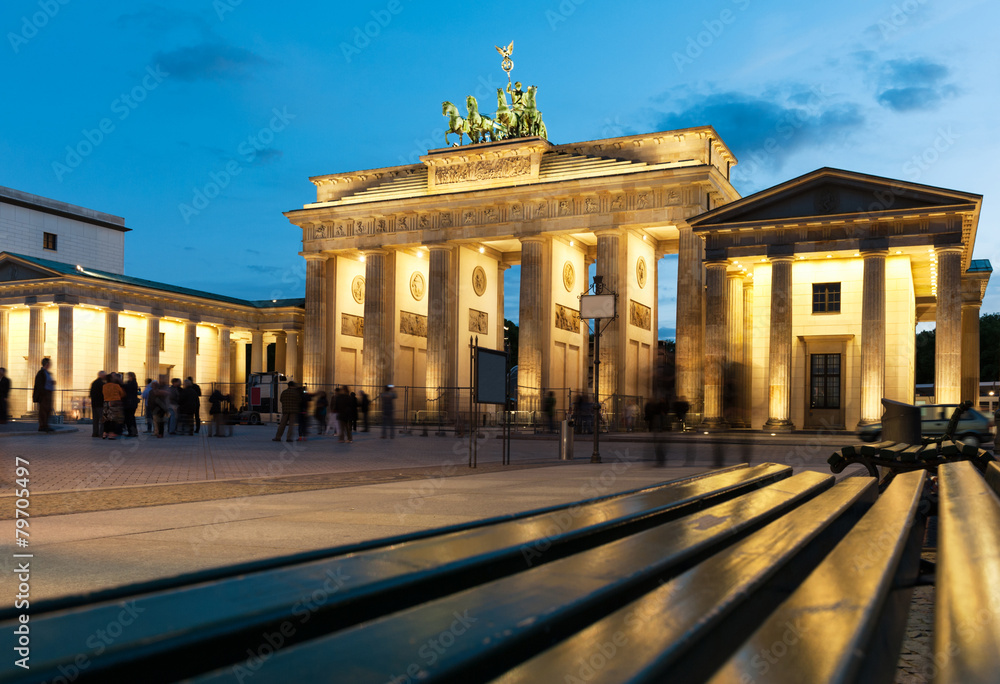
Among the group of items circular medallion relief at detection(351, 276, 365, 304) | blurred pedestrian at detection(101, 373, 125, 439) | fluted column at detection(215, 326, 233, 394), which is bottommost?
blurred pedestrian at detection(101, 373, 125, 439)

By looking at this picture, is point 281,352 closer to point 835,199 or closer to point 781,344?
point 781,344

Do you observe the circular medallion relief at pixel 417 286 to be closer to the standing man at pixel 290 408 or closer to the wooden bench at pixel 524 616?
the standing man at pixel 290 408

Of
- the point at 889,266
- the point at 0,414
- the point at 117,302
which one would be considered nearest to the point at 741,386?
the point at 889,266

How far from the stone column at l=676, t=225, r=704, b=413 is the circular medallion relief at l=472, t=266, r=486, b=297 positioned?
15181 mm

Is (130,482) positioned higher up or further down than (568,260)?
further down

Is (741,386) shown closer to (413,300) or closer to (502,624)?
(413,300)

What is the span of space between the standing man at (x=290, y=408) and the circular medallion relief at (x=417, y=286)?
31862 mm

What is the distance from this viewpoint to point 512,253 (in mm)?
57281

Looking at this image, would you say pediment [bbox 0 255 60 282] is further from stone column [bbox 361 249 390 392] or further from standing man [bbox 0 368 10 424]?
standing man [bbox 0 368 10 424]

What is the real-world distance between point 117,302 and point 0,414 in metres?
46.4

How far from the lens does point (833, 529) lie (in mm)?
4047

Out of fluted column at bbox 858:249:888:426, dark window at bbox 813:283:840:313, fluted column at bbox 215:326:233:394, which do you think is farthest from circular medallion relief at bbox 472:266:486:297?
fluted column at bbox 858:249:888:426

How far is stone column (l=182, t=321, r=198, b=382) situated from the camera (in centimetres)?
6347

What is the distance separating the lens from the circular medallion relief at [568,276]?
5212 centimetres
